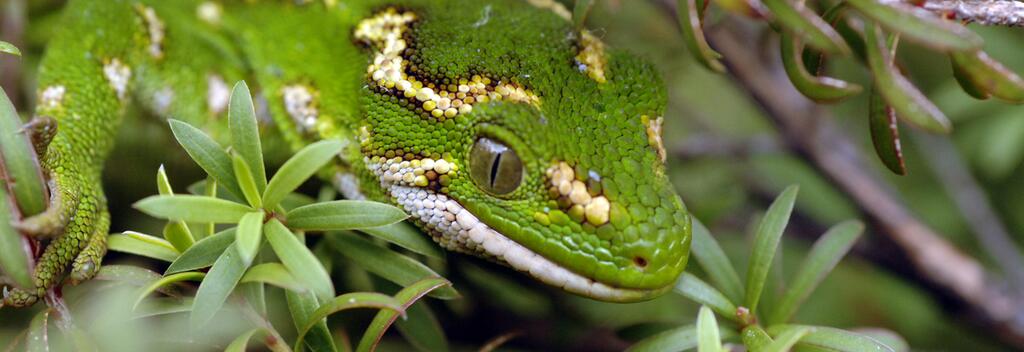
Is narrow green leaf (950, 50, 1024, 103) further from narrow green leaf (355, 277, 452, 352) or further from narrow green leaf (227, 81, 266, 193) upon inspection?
narrow green leaf (227, 81, 266, 193)

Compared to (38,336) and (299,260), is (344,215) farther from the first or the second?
(38,336)

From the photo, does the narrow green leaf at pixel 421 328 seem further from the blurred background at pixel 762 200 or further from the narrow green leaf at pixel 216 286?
the narrow green leaf at pixel 216 286

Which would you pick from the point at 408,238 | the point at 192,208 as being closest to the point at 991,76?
the point at 408,238

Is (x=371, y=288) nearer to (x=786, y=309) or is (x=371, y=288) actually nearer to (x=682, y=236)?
(x=682, y=236)

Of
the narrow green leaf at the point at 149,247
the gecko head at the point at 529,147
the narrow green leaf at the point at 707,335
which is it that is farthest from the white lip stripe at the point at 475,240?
the narrow green leaf at the point at 149,247

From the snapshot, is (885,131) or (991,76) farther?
(885,131)

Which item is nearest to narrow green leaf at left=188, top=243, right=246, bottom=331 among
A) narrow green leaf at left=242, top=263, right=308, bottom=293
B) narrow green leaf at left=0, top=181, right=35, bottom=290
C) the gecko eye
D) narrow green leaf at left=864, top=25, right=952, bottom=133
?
narrow green leaf at left=242, top=263, right=308, bottom=293
